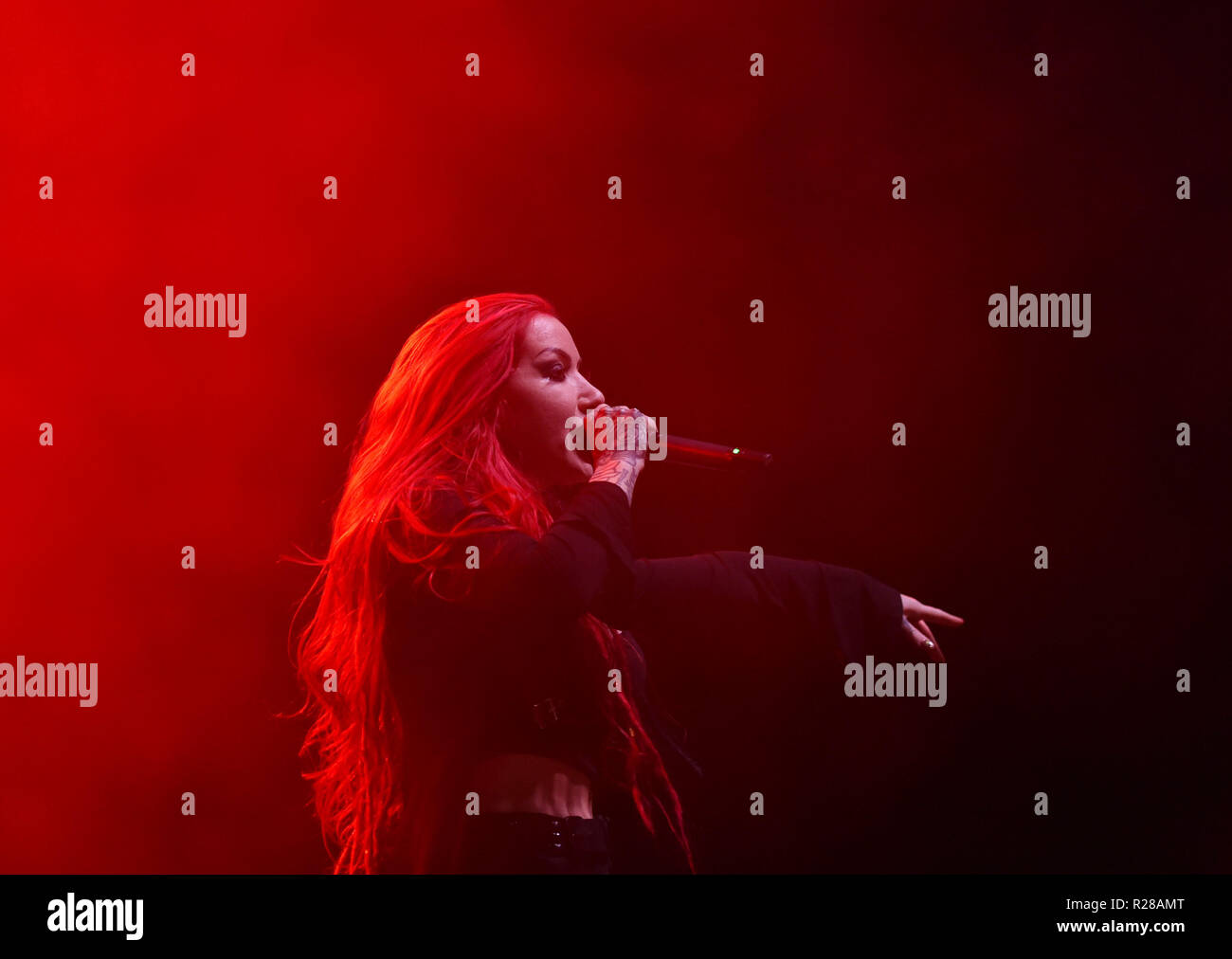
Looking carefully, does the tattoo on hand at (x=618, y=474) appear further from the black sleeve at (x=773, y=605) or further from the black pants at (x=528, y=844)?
the black pants at (x=528, y=844)

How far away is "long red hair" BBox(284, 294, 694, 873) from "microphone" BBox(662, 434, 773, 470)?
0.81ft

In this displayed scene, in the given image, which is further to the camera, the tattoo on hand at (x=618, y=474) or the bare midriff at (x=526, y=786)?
the tattoo on hand at (x=618, y=474)

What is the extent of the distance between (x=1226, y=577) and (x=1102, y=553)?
0.27 metres

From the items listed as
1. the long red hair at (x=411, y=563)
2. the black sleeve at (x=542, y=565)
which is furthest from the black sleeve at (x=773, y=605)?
the black sleeve at (x=542, y=565)

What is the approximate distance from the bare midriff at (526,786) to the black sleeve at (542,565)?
199 mm

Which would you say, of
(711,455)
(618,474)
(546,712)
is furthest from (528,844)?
(711,455)

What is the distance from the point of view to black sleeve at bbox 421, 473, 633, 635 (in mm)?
1734

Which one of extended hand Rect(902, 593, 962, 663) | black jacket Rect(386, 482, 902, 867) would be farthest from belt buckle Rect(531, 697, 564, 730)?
extended hand Rect(902, 593, 962, 663)

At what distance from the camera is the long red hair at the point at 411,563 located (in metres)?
1.84

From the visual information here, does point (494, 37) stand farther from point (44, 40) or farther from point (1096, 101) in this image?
point (1096, 101)

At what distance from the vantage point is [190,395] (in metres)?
2.44

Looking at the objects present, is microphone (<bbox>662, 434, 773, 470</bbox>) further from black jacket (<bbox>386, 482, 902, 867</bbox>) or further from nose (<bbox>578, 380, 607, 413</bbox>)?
black jacket (<bbox>386, 482, 902, 867</bbox>)

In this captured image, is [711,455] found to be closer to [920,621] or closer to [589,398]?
[589,398]
